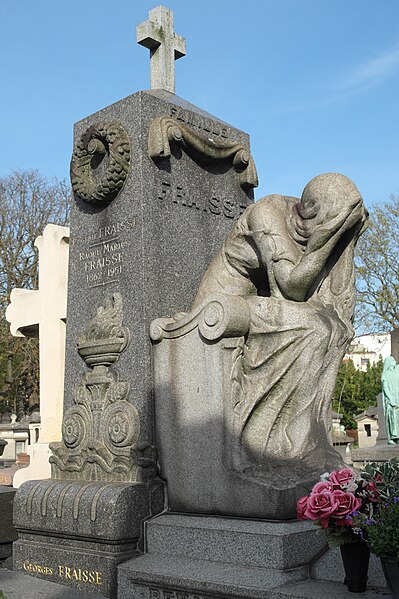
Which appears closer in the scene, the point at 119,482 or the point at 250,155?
the point at 119,482

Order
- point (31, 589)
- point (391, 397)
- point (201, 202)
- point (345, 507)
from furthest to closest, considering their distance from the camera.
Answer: point (391, 397), point (201, 202), point (31, 589), point (345, 507)

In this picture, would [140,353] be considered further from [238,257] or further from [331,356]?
[331,356]

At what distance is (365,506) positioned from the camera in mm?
4035

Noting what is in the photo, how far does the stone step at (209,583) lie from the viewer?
4.32 m

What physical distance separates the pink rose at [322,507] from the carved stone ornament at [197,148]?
10.7 feet

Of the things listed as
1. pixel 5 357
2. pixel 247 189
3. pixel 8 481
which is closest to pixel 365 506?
pixel 247 189

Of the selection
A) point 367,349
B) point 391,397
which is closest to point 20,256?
point 391,397

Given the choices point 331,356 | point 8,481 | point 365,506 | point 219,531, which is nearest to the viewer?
point 365,506

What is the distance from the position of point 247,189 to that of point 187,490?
9.69ft

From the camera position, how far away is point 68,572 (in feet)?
18.9

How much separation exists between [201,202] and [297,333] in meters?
1.88

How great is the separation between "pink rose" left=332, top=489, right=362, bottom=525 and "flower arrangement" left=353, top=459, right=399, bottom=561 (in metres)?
0.04

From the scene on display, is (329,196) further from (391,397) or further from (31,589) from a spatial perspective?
(391,397)

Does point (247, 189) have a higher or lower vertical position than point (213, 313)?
higher
